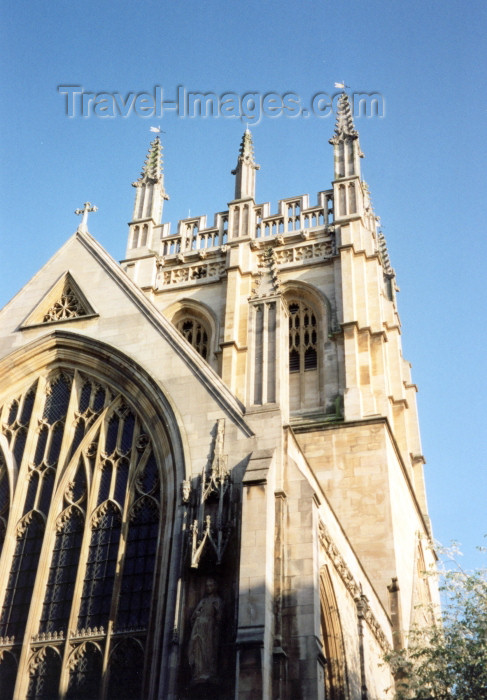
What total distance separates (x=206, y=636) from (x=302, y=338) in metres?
19.4

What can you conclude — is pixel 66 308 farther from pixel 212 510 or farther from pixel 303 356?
pixel 303 356

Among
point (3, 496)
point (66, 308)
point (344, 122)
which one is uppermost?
point (344, 122)

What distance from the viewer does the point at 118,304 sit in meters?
23.2

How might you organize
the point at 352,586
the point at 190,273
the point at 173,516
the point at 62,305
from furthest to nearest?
the point at 190,273
the point at 62,305
the point at 352,586
the point at 173,516

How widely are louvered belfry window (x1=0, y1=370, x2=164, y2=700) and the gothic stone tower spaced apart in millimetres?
42

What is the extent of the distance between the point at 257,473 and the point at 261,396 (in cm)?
225

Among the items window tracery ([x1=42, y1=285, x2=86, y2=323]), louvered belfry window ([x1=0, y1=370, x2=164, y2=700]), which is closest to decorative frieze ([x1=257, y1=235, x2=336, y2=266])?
window tracery ([x1=42, y1=285, x2=86, y2=323])

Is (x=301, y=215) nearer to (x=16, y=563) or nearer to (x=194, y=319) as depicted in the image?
(x=194, y=319)

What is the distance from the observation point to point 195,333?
3728cm

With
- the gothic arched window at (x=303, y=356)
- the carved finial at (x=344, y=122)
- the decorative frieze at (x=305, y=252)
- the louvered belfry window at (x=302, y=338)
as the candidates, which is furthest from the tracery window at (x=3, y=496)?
the carved finial at (x=344, y=122)

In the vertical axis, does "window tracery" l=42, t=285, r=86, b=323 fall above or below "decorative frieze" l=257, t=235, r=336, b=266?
below

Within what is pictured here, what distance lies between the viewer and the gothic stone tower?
16641 millimetres

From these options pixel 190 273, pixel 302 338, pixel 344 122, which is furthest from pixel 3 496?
pixel 344 122

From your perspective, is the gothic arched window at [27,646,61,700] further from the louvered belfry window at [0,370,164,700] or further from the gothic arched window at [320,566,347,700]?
the gothic arched window at [320,566,347,700]
